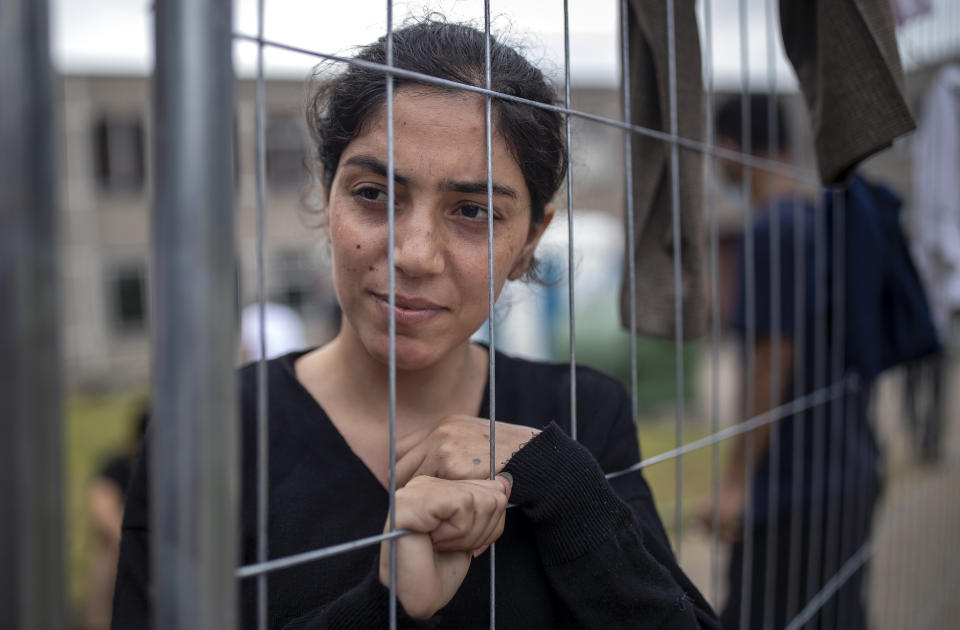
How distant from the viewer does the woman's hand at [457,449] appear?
969mm

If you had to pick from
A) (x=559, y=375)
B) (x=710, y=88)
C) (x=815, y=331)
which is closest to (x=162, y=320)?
(x=559, y=375)

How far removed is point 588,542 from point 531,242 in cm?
46

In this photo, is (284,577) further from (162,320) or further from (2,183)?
(2,183)

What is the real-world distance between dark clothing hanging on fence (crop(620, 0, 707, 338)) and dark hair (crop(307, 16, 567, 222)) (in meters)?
0.22

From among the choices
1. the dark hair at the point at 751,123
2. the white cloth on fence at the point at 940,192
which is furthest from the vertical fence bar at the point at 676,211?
the white cloth on fence at the point at 940,192

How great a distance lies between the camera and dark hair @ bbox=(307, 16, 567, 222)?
1.01 metres

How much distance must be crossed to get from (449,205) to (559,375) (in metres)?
0.43

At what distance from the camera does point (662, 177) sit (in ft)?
4.86

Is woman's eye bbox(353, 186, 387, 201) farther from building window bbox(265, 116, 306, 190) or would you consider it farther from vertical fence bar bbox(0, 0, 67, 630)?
building window bbox(265, 116, 306, 190)

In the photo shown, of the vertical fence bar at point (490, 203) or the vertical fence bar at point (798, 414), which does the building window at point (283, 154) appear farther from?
the vertical fence bar at point (490, 203)

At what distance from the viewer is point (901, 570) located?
10.6 ft

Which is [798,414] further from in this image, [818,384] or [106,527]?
[106,527]

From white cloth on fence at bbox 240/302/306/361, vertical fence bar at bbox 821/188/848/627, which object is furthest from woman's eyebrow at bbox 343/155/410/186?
white cloth on fence at bbox 240/302/306/361

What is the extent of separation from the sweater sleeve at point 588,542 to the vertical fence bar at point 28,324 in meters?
0.58
